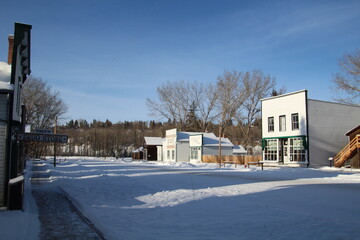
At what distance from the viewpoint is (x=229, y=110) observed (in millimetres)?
64250

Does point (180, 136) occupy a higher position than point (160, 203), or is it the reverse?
point (180, 136)

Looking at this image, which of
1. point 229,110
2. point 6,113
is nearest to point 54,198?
point 6,113

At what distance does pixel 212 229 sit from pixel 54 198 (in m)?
7.73

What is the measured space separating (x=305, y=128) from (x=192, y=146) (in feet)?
78.3

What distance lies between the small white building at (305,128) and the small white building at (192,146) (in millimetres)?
15098

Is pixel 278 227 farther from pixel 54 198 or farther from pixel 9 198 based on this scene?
pixel 54 198

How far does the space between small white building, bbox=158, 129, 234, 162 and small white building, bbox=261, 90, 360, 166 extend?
15.1m

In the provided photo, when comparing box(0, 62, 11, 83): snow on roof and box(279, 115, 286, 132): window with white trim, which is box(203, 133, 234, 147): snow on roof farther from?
box(0, 62, 11, 83): snow on roof

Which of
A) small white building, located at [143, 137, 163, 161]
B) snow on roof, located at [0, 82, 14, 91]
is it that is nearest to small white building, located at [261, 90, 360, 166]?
snow on roof, located at [0, 82, 14, 91]

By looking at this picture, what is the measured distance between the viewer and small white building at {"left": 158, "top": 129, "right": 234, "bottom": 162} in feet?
175

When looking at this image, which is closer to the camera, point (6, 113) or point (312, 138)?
point (6, 113)

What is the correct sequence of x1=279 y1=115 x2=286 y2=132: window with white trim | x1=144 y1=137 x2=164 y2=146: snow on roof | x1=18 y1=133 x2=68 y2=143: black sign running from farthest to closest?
x1=144 y1=137 x2=164 y2=146: snow on roof, x1=279 y1=115 x2=286 y2=132: window with white trim, x1=18 y1=133 x2=68 y2=143: black sign

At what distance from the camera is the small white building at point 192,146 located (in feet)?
175

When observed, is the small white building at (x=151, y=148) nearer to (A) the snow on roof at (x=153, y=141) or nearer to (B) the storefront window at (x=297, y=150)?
(A) the snow on roof at (x=153, y=141)
